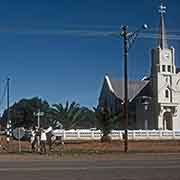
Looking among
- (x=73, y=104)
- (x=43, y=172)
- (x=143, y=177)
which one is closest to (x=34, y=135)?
(x=43, y=172)

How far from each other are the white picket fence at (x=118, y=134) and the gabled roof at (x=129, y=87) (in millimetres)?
24056

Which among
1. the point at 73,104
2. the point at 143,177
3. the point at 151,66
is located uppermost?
the point at 151,66

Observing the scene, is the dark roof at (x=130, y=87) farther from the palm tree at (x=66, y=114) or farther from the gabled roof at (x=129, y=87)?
the palm tree at (x=66, y=114)

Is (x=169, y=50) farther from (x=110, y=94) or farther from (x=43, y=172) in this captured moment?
(x=43, y=172)

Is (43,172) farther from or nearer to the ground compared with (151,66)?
nearer to the ground

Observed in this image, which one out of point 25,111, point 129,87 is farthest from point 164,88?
point 25,111

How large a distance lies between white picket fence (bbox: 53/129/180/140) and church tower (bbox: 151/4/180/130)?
1547 cm

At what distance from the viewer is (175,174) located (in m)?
18.7

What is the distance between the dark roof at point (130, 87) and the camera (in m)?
92.9

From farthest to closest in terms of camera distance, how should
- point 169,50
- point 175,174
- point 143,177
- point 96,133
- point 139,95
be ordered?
point 139,95 → point 169,50 → point 96,133 → point 175,174 → point 143,177

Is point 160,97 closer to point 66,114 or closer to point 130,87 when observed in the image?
point 130,87

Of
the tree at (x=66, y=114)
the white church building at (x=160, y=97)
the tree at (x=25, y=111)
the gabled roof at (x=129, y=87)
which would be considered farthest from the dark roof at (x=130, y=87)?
the tree at (x=25, y=111)

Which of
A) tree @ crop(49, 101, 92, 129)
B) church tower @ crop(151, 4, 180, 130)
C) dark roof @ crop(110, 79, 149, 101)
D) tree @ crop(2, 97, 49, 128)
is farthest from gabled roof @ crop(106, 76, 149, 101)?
tree @ crop(2, 97, 49, 128)

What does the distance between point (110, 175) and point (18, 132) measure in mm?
20291
